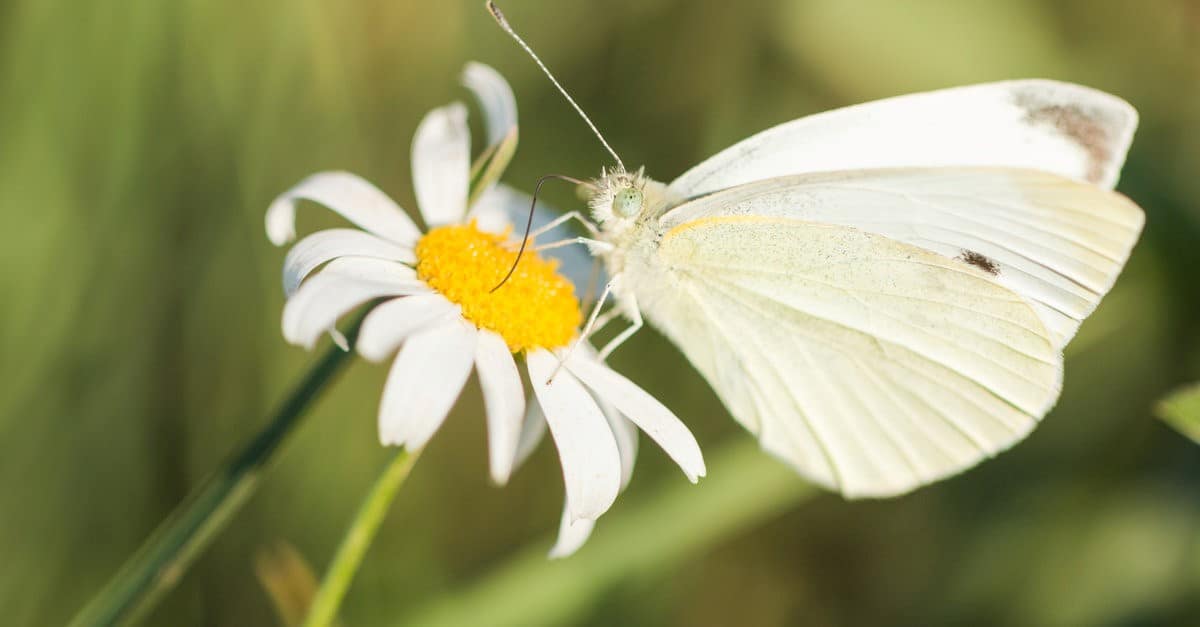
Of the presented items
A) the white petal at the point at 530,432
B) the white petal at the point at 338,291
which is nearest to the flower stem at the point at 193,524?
the white petal at the point at 338,291

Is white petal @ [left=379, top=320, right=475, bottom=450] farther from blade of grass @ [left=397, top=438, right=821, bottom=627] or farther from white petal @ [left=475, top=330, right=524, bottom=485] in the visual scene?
blade of grass @ [left=397, top=438, right=821, bottom=627]

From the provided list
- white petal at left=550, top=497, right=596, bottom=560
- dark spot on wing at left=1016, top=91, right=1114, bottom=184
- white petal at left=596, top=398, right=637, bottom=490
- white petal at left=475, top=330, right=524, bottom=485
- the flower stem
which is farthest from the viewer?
dark spot on wing at left=1016, top=91, right=1114, bottom=184

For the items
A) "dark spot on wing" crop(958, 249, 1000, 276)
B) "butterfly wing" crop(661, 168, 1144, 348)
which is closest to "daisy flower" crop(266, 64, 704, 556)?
"butterfly wing" crop(661, 168, 1144, 348)

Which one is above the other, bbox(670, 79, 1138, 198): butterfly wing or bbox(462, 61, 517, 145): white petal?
bbox(462, 61, 517, 145): white petal

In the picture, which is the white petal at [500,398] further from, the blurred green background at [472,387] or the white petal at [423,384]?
the blurred green background at [472,387]

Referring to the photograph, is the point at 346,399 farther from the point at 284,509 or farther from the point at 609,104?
the point at 609,104

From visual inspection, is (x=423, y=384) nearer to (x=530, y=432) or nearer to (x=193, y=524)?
(x=193, y=524)
